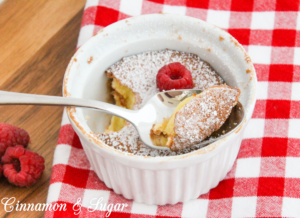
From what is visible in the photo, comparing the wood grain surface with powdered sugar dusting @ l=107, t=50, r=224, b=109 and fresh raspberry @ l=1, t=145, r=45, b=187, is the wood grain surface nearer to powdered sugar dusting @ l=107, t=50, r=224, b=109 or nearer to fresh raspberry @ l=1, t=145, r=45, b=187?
fresh raspberry @ l=1, t=145, r=45, b=187

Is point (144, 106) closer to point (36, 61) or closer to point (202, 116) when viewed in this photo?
point (202, 116)

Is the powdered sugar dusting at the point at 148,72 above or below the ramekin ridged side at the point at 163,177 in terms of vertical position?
above

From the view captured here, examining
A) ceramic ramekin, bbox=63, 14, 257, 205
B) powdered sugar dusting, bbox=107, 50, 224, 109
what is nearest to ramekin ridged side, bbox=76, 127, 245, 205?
ceramic ramekin, bbox=63, 14, 257, 205

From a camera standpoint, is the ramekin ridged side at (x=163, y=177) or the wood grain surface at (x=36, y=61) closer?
the ramekin ridged side at (x=163, y=177)

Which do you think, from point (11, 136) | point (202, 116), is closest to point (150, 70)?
point (202, 116)

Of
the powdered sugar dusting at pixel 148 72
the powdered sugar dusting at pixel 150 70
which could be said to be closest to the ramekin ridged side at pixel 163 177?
the powdered sugar dusting at pixel 148 72

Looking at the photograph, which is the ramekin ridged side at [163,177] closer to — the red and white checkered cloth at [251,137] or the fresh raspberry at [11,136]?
the red and white checkered cloth at [251,137]
